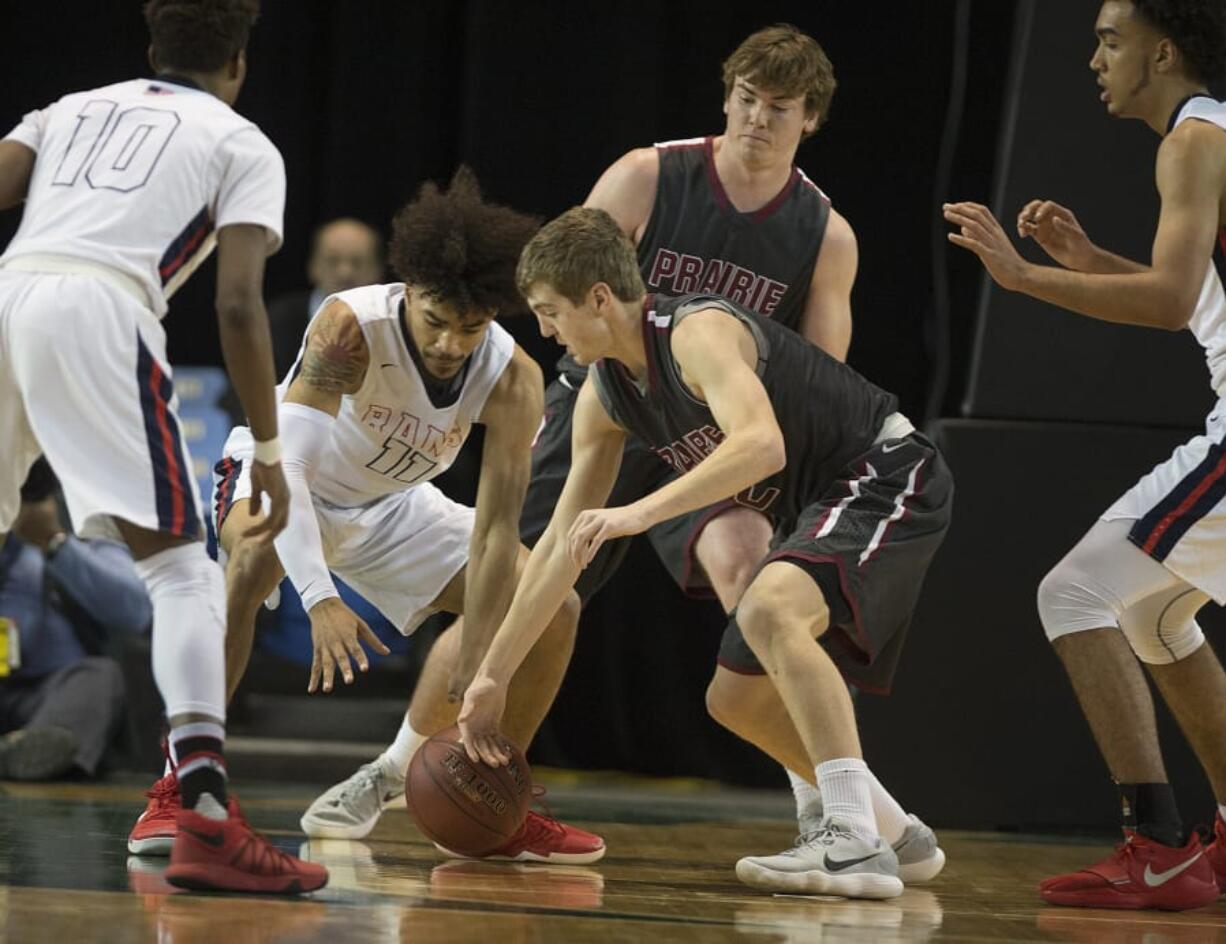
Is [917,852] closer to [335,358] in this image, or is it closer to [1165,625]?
[1165,625]

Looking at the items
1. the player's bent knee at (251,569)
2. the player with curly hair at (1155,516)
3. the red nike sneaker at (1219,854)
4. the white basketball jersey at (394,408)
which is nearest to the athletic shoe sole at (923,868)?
the player with curly hair at (1155,516)

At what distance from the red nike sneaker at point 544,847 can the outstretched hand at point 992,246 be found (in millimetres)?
1492

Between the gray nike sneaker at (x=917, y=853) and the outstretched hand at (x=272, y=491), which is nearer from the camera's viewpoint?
the outstretched hand at (x=272, y=491)

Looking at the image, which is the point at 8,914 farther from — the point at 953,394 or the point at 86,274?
the point at 953,394

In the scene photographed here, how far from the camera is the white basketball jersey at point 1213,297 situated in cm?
370

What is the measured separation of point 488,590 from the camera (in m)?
4.26

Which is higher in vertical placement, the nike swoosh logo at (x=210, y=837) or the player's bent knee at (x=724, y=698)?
the nike swoosh logo at (x=210, y=837)

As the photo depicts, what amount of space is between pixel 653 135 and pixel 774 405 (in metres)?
2.93

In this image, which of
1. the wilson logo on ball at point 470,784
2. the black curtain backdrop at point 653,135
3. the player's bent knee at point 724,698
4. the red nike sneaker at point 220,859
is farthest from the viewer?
the black curtain backdrop at point 653,135

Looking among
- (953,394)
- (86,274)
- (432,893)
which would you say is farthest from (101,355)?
(953,394)

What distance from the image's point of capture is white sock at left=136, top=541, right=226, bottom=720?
3.13 m

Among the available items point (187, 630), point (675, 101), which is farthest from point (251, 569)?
point (675, 101)

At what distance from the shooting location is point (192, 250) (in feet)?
10.9

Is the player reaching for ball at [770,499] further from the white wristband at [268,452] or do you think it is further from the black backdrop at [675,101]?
the black backdrop at [675,101]
